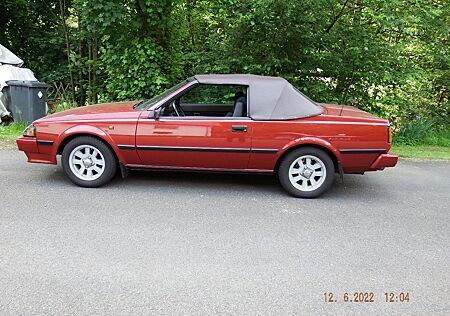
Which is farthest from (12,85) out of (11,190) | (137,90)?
(11,190)

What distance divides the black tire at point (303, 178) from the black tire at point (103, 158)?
2169 millimetres

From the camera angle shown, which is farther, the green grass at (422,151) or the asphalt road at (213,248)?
the green grass at (422,151)

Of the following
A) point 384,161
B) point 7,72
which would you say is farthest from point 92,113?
point 7,72

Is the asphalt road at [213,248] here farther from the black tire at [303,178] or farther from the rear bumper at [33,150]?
the rear bumper at [33,150]

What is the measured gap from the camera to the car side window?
5465 mm

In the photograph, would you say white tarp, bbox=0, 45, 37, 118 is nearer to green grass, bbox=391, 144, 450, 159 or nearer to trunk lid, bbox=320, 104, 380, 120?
trunk lid, bbox=320, 104, 380, 120

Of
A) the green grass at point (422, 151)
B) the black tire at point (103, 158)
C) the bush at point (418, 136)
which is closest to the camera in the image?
the black tire at point (103, 158)

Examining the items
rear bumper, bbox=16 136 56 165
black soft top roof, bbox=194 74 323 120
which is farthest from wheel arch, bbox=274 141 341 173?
rear bumper, bbox=16 136 56 165

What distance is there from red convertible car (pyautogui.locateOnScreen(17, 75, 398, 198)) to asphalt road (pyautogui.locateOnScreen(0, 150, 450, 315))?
33 centimetres

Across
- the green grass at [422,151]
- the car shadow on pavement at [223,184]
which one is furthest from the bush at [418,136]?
the car shadow on pavement at [223,184]

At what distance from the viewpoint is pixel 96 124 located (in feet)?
17.4

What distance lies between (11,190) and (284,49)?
19.7ft

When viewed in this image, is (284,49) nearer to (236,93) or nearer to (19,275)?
(236,93)

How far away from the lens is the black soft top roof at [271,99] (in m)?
5.26
